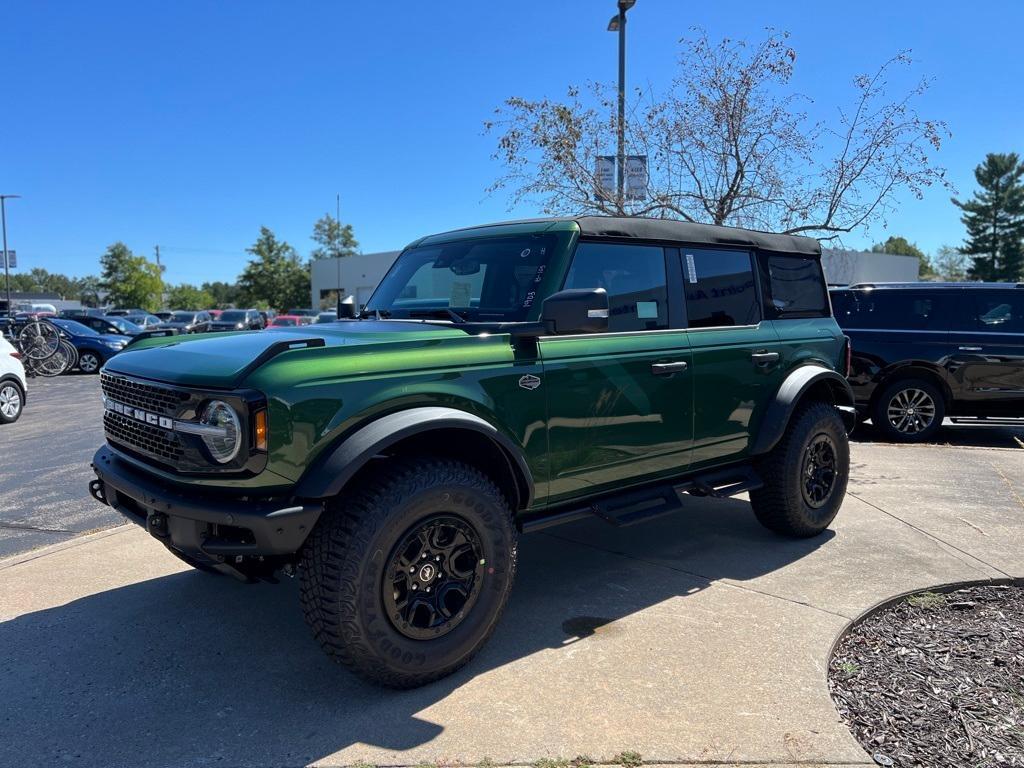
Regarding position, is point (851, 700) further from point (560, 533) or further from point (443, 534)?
point (560, 533)

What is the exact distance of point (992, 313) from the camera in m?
8.58

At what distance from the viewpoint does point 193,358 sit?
2998 millimetres

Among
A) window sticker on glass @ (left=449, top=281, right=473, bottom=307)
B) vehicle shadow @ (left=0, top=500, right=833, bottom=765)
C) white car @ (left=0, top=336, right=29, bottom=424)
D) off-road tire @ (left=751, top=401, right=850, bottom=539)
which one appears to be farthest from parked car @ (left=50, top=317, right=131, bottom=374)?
off-road tire @ (left=751, top=401, right=850, bottom=539)

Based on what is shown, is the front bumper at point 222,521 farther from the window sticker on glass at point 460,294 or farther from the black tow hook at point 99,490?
the window sticker on glass at point 460,294

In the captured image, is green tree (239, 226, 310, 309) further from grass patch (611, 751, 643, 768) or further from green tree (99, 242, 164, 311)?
Answer: grass patch (611, 751, 643, 768)

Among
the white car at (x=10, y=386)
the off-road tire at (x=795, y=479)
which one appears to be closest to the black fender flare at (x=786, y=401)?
the off-road tire at (x=795, y=479)

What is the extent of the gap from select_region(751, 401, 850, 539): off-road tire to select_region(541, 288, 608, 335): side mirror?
203cm

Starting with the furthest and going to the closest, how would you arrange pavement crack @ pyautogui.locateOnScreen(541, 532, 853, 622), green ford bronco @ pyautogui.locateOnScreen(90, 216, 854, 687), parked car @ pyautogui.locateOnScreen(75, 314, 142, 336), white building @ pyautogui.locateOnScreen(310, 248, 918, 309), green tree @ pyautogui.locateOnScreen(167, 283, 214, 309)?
green tree @ pyautogui.locateOnScreen(167, 283, 214, 309)
white building @ pyautogui.locateOnScreen(310, 248, 918, 309)
parked car @ pyautogui.locateOnScreen(75, 314, 142, 336)
pavement crack @ pyautogui.locateOnScreen(541, 532, 853, 622)
green ford bronco @ pyautogui.locateOnScreen(90, 216, 854, 687)

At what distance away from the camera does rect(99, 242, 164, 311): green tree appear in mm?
78812

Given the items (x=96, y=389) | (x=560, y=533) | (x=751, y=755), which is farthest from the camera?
(x=96, y=389)

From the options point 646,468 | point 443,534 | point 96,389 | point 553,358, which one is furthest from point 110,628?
point 96,389

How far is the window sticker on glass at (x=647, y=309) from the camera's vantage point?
4000 mm

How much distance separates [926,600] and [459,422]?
2751 millimetres

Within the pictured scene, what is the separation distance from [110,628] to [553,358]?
8.24ft
